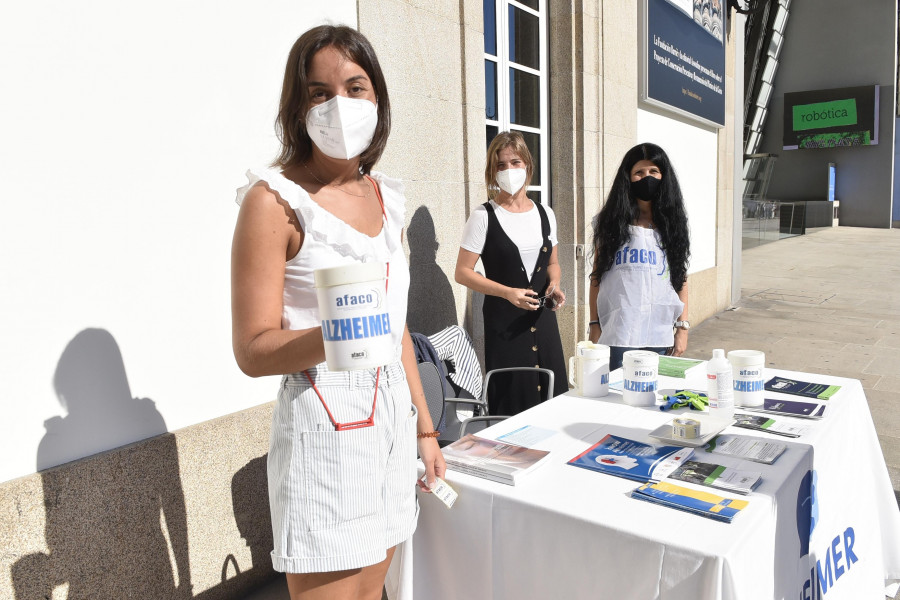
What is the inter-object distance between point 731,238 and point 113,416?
8489 mm

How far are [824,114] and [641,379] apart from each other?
85.6 feet

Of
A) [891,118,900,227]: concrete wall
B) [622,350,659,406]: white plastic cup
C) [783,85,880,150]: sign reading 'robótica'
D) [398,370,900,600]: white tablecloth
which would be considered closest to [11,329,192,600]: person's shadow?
[398,370,900,600]: white tablecloth

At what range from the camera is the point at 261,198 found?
127cm

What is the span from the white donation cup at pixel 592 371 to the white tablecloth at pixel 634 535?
0.22m

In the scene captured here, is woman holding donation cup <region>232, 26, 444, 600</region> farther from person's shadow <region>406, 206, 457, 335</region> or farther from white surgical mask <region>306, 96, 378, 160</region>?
person's shadow <region>406, 206, 457, 335</region>

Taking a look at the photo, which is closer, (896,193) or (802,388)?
(802,388)

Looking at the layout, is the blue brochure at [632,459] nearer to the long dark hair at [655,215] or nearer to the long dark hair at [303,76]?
the long dark hair at [303,76]

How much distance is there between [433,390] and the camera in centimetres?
319

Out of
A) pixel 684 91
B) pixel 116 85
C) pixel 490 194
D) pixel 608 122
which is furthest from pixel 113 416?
pixel 684 91

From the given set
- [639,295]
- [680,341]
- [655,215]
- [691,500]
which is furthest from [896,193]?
[691,500]

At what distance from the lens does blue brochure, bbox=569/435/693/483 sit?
171 cm

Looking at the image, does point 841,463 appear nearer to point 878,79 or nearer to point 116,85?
point 116,85

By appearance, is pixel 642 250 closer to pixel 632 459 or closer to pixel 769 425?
pixel 769 425

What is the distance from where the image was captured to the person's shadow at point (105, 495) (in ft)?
7.00
